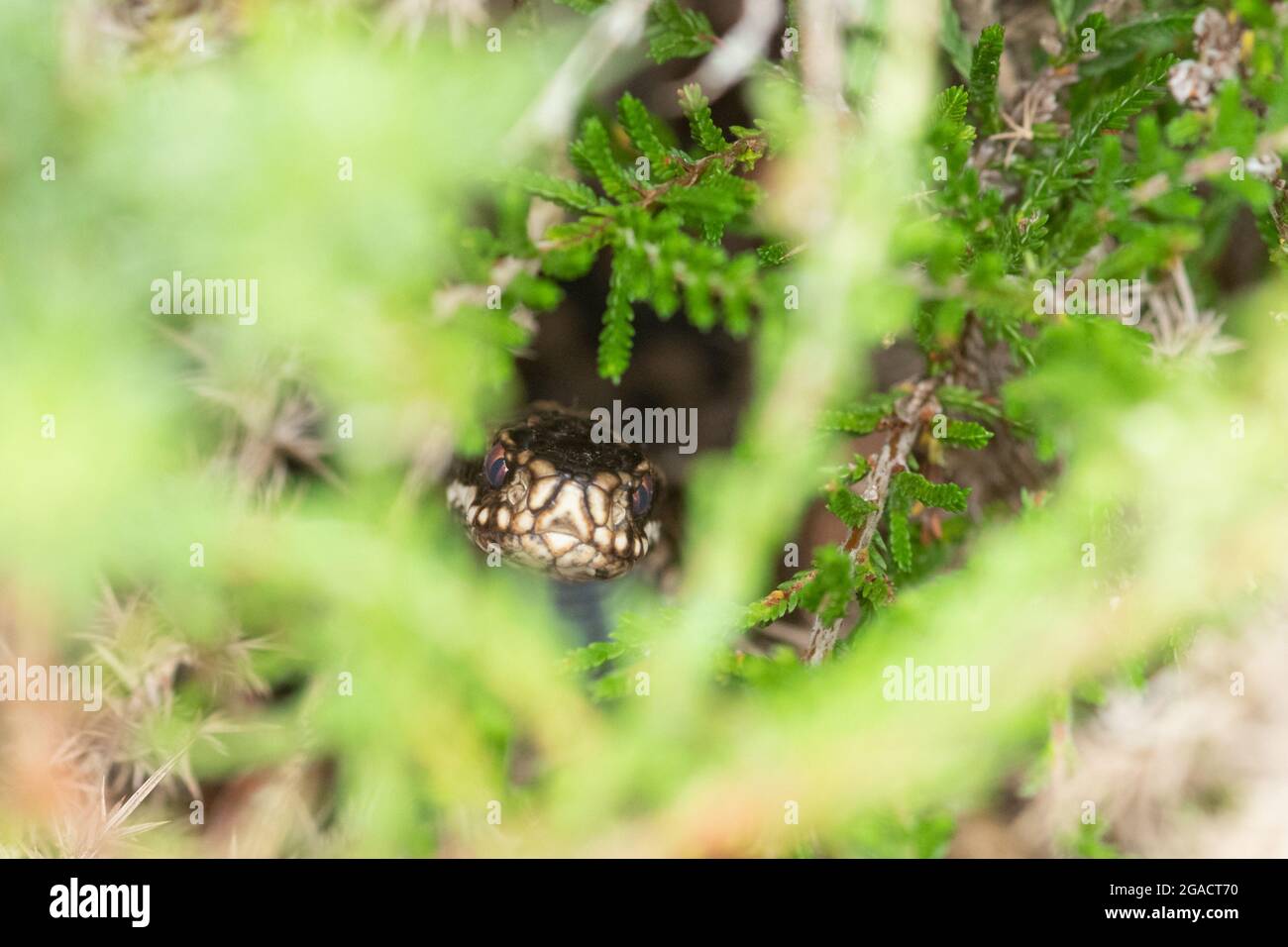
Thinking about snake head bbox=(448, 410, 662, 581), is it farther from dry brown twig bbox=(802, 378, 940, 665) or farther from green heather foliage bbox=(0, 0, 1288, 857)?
dry brown twig bbox=(802, 378, 940, 665)

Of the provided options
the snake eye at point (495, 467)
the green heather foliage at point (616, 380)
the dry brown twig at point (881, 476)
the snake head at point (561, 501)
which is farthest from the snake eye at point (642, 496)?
the dry brown twig at point (881, 476)

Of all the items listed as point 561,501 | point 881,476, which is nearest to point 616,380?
point 561,501

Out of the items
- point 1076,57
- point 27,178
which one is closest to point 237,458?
point 27,178

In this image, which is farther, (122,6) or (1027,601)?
(122,6)

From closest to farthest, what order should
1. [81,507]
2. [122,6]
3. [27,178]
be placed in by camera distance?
[81,507], [27,178], [122,6]

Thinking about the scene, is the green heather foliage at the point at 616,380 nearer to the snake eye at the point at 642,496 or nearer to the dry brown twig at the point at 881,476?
the dry brown twig at the point at 881,476

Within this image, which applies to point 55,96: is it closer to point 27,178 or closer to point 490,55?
point 27,178

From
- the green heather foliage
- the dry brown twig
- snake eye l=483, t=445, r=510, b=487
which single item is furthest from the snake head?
the dry brown twig
